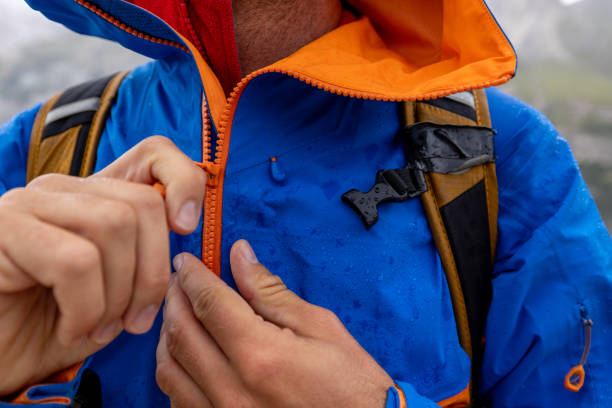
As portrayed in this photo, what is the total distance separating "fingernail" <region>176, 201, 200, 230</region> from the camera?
2.49 ft

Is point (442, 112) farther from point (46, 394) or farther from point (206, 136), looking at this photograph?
point (46, 394)

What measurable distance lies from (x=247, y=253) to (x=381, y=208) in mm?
400

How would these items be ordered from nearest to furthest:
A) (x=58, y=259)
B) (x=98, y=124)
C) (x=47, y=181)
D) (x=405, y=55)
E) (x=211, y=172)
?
1. (x=58, y=259)
2. (x=47, y=181)
3. (x=211, y=172)
4. (x=98, y=124)
5. (x=405, y=55)

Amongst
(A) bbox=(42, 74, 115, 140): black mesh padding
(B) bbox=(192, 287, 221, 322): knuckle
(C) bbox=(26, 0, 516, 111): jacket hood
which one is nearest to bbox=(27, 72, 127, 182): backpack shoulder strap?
(A) bbox=(42, 74, 115, 140): black mesh padding

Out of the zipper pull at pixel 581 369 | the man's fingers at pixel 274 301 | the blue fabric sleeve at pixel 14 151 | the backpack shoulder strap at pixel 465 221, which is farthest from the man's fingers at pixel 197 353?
the zipper pull at pixel 581 369

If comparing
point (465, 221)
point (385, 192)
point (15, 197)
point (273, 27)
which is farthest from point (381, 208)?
point (15, 197)

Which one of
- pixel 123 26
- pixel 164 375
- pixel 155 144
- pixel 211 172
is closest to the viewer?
pixel 155 144

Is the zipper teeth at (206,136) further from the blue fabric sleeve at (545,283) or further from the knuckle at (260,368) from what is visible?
the blue fabric sleeve at (545,283)

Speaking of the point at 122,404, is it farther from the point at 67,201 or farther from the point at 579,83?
the point at 579,83

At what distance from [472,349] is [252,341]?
78 centimetres

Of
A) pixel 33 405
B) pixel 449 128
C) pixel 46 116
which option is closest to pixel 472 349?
pixel 449 128

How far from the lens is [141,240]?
0.71 metres

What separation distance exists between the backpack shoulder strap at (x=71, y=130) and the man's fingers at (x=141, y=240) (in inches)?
22.0

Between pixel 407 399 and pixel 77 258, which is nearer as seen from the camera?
pixel 77 258
